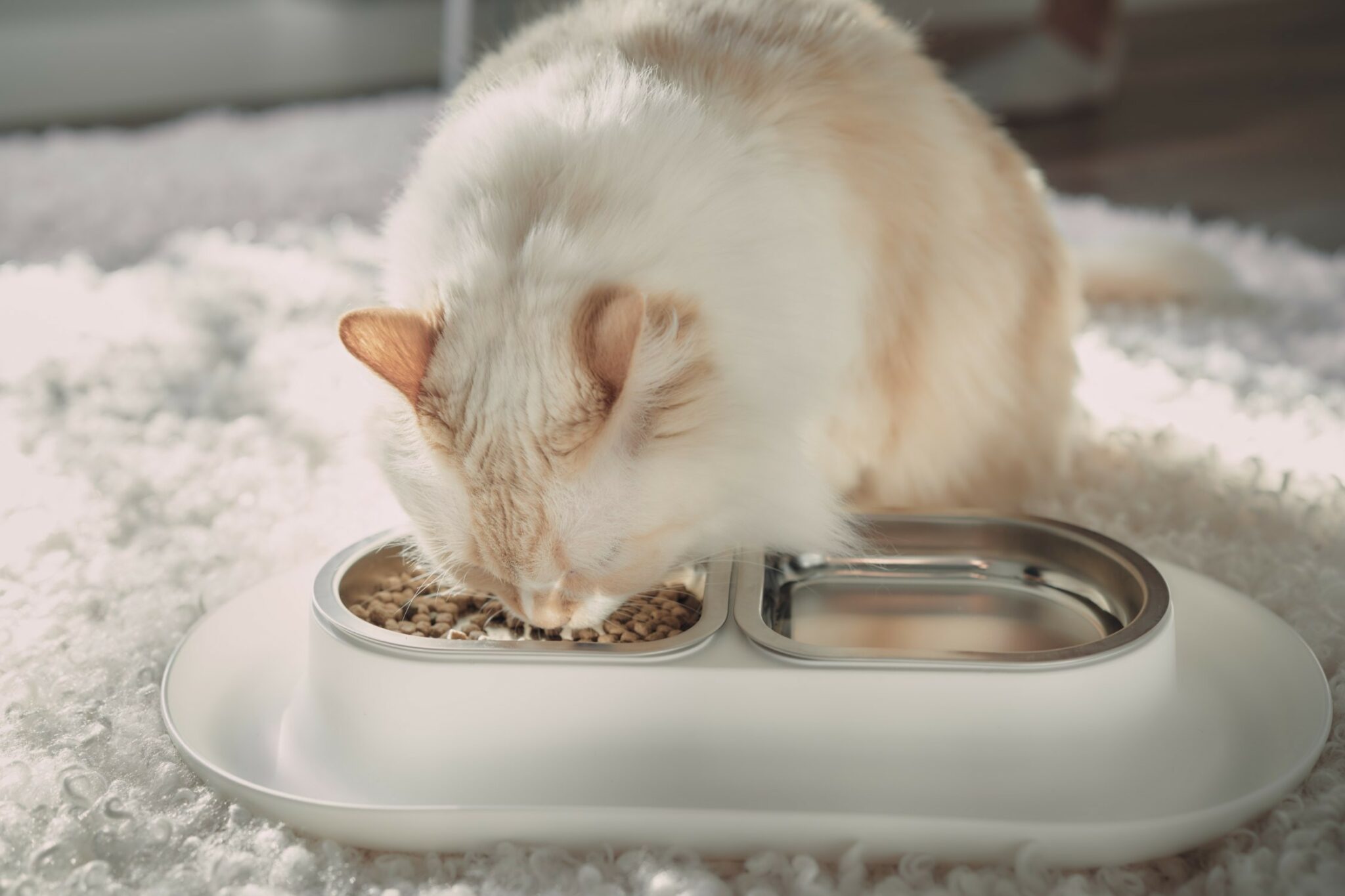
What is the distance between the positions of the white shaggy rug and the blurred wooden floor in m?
0.40

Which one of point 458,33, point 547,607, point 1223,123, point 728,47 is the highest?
point 728,47

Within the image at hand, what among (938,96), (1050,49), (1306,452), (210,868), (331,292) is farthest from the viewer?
(1050,49)

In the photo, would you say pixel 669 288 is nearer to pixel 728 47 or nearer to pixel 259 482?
pixel 728 47

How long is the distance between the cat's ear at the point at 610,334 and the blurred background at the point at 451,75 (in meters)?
2.35

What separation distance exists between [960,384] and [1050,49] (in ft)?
9.49

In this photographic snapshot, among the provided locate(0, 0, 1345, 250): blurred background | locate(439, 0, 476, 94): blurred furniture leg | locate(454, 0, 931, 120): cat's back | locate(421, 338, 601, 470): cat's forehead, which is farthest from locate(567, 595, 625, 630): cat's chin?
locate(0, 0, 1345, 250): blurred background

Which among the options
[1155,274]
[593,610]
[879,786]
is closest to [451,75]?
[1155,274]

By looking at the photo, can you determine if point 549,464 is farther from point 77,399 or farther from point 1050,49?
point 1050,49

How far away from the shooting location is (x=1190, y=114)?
4.18 meters

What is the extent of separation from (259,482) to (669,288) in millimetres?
920

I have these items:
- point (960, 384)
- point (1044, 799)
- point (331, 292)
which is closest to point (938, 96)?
point (960, 384)

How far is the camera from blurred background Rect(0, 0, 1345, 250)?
3.46m

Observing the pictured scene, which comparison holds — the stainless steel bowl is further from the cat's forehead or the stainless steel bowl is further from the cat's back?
the cat's back

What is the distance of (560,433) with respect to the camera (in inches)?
39.2
